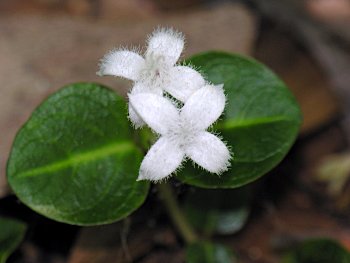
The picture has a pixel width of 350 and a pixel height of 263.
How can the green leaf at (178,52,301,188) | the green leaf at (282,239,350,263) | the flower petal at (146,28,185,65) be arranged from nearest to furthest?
the flower petal at (146,28,185,65) → the green leaf at (178,52,301,188) → the green leaf at (282,239,350,263)

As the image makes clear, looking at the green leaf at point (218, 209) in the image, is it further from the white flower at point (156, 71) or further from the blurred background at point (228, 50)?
the white flower at point (156, 71)

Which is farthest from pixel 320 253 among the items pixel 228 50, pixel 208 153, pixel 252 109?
pixel 228 50

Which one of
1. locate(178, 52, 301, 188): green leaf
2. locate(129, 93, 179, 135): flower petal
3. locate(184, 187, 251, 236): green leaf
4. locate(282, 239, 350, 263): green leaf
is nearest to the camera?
locate(129, 93, 179, 135): flower petal

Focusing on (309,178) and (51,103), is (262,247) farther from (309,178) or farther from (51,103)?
(51,103)

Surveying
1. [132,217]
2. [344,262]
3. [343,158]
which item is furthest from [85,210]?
[343,158]

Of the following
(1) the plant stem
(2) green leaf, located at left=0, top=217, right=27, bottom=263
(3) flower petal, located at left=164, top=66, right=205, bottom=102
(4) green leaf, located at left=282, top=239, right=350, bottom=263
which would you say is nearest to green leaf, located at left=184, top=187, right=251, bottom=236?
(1) the plant stem

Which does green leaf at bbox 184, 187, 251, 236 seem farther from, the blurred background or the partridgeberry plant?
the partridgeberry plant
